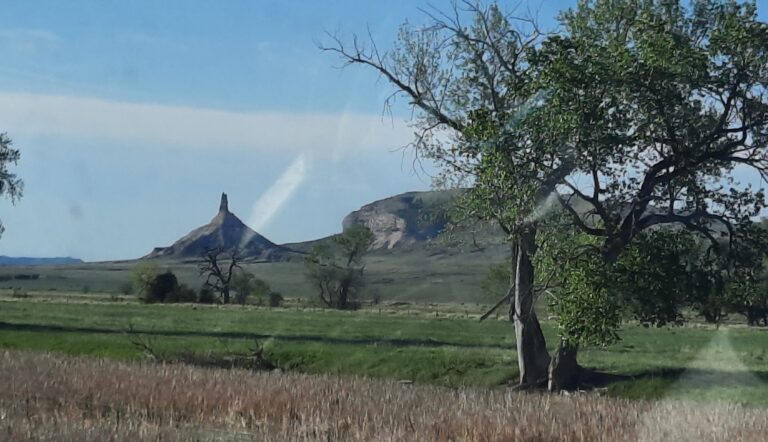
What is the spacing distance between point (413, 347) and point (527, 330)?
1338 centimetres

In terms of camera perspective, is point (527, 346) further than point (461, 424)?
Yes

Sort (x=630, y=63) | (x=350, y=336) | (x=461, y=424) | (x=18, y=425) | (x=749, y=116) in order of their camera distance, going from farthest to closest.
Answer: (x=350, y=336), (x=749, y=116), (x=630, y=63), (x=461, y=424), (x=18, y=425)

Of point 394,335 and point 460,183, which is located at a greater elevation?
point 460,183

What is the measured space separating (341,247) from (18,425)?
4145 inches

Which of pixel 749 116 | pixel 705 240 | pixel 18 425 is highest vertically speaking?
pixel 749 116

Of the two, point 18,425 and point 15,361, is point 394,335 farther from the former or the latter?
point 18,425

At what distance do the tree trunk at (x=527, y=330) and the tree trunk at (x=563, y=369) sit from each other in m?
0.90

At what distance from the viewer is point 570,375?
3083 cm

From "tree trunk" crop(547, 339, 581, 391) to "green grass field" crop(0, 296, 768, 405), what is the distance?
1.34 m

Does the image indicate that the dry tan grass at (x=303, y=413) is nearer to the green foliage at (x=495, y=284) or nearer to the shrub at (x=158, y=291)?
the green foliage at (x=495, y=284)

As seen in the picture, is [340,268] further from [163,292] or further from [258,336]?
[258,336]

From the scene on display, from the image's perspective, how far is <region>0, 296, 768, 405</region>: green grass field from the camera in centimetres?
3262

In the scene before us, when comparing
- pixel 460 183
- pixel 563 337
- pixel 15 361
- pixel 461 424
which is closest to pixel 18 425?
pixel 461 424

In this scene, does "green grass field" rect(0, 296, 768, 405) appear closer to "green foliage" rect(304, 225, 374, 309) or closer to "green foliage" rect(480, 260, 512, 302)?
"green foliage" rect(480, 260, 512, 302)
